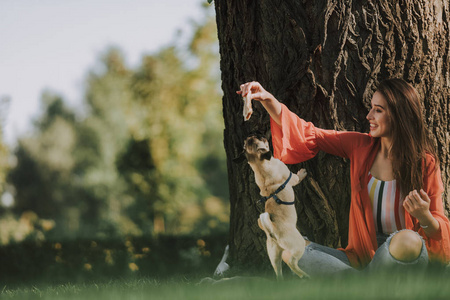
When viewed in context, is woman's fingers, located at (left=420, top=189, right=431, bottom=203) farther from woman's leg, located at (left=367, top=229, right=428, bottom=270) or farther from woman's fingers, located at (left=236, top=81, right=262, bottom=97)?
woman's fingers, located at (left=236, top=81, right=262, bottom=97)

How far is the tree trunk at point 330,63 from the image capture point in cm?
429

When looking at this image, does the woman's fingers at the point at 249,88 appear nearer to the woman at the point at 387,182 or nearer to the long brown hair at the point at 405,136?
the woman at the point at 387,182

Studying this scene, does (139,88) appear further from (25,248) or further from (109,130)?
(109,130)

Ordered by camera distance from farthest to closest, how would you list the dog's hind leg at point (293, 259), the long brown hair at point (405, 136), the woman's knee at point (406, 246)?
the long brown hair at point (405, 136) → the dog's hind leg at point (293, 259) → the woman's knee at point (406, 246)

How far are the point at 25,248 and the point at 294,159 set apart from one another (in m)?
5.46

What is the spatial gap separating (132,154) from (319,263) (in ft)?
43.1

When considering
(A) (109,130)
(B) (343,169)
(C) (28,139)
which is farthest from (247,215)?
(C) (28,139)

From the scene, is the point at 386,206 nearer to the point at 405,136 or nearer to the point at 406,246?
the point at 406,246

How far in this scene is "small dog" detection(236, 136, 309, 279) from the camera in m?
3.40

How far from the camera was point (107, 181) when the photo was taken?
2727 cm

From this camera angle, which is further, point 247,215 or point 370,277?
point 247,215

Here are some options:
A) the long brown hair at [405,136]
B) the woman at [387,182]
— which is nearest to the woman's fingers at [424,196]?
the woman at [387,182]

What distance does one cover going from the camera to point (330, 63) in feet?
14.1

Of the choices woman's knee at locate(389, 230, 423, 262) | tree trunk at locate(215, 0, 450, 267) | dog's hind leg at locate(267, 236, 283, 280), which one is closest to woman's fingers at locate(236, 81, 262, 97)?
tree trunk at locate(215, 0, 450, 267)
